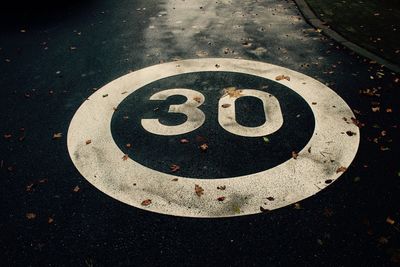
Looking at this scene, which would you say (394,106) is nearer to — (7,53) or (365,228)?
(365,228)

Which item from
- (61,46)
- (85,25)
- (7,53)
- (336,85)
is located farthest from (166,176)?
(85,25)

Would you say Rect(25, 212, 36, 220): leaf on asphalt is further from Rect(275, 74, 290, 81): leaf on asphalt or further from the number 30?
Rect(275, 74, 290, 81): leaf on asphalt

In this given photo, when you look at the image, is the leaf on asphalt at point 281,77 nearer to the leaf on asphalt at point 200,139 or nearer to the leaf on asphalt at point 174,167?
the leaf on asphalt at point 200,139

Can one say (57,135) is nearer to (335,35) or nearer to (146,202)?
(146,202)

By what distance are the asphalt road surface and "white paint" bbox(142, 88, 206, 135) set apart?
0.08ft

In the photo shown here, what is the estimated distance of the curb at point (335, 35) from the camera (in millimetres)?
6203

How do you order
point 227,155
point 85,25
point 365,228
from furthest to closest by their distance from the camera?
1. point 85,25
2. point 227,155
3. point 365,228

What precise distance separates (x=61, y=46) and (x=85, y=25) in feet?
4.17

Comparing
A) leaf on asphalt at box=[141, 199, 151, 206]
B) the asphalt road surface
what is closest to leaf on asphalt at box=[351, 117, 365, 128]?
the asphalt road surface

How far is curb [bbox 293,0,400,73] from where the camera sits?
20.4ft

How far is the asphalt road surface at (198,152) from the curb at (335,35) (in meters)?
0.17

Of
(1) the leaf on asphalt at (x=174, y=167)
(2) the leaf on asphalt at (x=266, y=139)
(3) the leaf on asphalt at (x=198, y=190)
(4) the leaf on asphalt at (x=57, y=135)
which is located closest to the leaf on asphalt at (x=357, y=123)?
(2) the leaf on asphalt at (x=266, y=139)

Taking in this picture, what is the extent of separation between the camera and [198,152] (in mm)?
4461

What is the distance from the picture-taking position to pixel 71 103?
5605 mm
